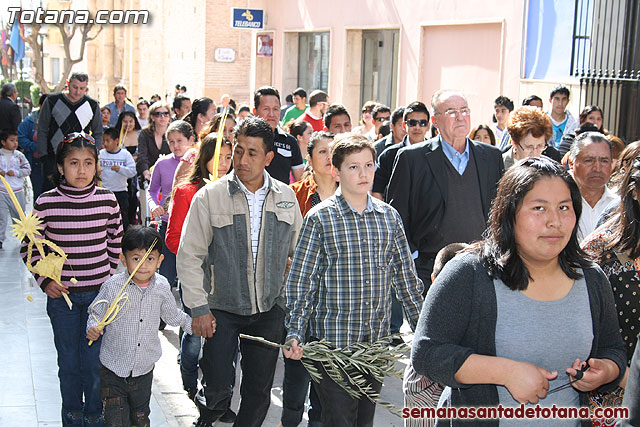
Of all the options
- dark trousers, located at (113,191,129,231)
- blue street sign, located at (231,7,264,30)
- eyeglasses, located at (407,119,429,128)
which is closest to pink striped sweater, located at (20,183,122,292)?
eyeglasses, located at (407,119,429,128)

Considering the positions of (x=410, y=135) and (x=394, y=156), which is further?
(x=410, y=135)

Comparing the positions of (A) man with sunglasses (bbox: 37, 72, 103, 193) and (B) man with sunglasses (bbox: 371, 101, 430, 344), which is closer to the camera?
(B) man with sunglasses (bbox: 371, 101, 430, 344)

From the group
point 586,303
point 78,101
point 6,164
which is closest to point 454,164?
point 586,303

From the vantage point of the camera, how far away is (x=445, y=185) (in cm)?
593

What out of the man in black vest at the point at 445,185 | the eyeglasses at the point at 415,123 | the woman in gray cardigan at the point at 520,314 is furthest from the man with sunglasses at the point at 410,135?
the woman in gray cardigan at the point at 520,314

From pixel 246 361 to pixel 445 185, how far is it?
1903 mm

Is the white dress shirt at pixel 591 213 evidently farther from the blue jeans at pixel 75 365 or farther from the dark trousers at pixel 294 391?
the blue jeans at pixel 75 365

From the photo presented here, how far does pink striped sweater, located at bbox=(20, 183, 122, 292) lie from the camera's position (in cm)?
527

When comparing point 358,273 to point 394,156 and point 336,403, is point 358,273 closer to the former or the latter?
point 336,403

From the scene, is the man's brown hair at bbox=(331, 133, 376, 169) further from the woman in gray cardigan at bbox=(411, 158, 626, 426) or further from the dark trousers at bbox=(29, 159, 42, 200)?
the dark trousers at bbox=(29, 159, 42, 200)

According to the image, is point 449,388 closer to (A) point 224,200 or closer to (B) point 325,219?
(B) point 325,219

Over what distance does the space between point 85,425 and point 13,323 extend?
3.16 m

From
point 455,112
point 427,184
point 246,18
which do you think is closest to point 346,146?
point 427,184

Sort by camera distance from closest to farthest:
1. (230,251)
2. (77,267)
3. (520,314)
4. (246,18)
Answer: (520,314), (230,251), (77,267), (246,18)
